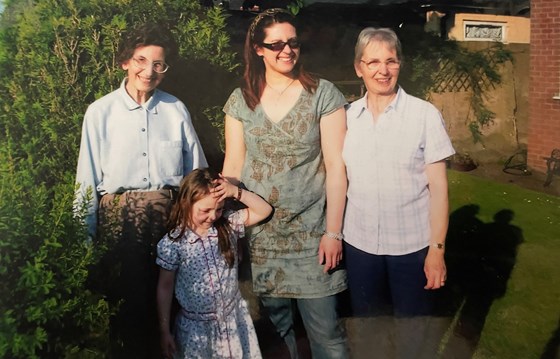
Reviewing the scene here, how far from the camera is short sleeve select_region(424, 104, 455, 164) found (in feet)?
9.23

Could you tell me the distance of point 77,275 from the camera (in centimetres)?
260

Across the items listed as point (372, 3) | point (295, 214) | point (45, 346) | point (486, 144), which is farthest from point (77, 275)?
point (486, 144)

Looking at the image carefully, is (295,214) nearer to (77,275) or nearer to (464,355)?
(77,275)

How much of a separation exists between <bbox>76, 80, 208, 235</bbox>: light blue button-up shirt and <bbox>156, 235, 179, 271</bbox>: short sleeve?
23 cm

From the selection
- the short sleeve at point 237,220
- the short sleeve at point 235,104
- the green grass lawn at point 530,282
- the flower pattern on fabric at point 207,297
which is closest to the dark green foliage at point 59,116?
the short sleeve at point 235,104

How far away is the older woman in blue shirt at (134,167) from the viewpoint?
8.97 feet

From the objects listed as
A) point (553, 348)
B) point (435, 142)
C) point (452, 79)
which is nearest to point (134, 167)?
point (435, 142)

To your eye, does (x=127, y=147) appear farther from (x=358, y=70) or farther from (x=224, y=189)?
(x=358, y=70)

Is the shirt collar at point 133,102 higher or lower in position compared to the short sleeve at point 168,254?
higher

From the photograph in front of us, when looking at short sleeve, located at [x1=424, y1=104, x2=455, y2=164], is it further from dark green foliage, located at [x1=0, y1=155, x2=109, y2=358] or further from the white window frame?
dark green foliage, located at [x1=0, y1=155, x2=109, y2=358]

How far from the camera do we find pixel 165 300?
2.88m

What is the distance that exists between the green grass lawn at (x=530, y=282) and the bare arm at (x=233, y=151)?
1.15 meters

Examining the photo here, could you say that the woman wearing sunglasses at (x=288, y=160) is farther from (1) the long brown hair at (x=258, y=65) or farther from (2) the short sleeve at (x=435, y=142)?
(2) the short sleeve at (x=435, y=142)

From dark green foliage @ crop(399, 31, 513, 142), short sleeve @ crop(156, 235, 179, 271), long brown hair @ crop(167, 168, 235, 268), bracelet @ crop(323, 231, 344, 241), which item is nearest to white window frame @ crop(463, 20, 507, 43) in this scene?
dark green foliage @ crop(399, 31, 513, 142)
